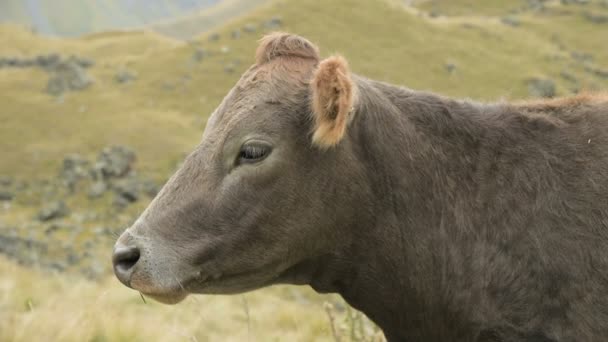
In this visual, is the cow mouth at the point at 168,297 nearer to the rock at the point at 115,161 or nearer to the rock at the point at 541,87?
the rock at the point at 115,161

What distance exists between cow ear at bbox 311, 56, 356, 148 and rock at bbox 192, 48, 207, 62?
73664mm

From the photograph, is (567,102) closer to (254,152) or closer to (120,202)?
(254,152)

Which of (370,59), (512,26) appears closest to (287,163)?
(370,59)

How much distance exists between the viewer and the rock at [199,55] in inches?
2985

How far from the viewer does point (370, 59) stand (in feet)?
245

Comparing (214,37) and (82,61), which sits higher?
(214,37)

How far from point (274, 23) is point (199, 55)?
9.68 metres

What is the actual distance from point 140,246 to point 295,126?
117 cm

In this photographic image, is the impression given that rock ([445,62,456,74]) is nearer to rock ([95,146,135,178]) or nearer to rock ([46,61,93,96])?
rock ([95,146,135,178])

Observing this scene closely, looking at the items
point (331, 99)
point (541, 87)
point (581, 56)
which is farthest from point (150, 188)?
point (581, 56)

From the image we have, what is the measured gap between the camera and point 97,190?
52.7 metres

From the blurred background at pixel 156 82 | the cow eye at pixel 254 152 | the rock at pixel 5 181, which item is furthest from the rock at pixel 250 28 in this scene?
the cow eye at pixel 254 152

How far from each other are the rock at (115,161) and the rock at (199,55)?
20.8 meters

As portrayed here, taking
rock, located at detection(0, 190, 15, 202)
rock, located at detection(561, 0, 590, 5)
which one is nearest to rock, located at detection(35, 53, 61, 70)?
rock, located at detection(0, 190, 15, 202)
